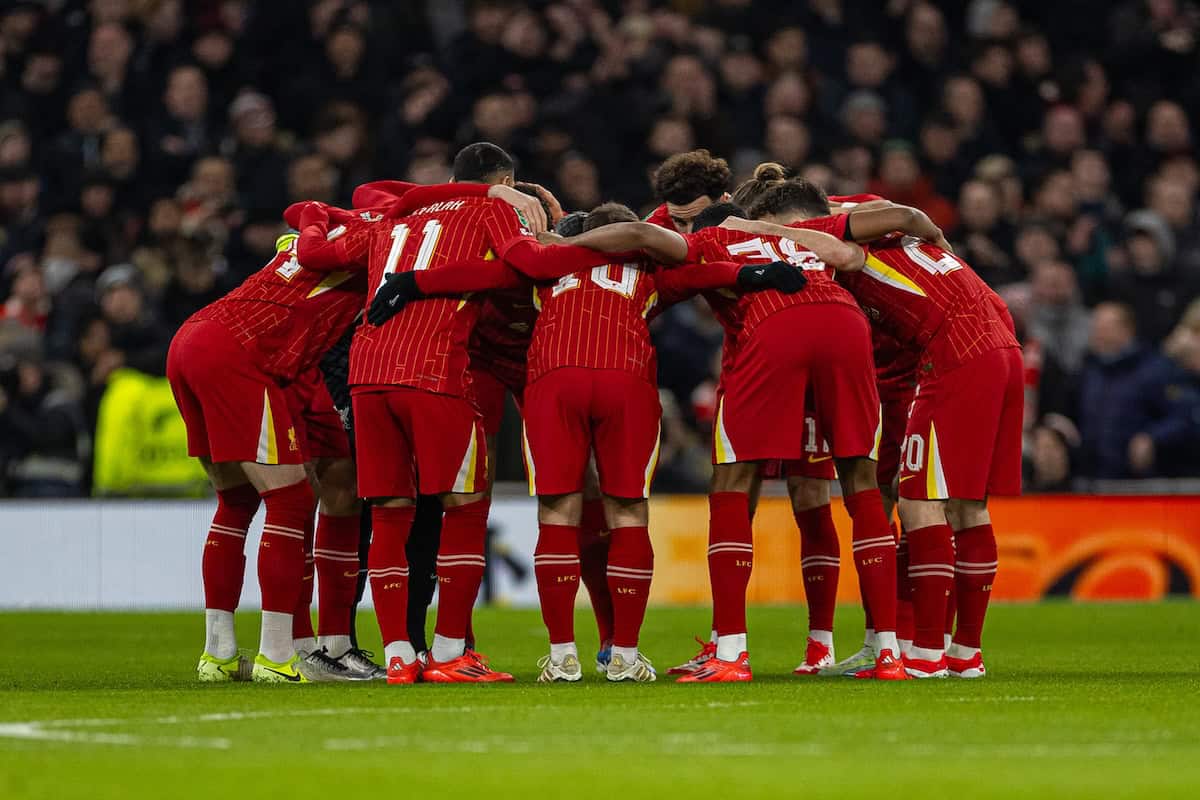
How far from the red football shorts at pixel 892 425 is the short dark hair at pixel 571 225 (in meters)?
1.72

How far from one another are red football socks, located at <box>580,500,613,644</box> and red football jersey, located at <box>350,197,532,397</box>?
122 cm

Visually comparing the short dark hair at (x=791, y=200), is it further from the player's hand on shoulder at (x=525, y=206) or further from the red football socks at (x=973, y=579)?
the red football socks at (x=973, y=579)

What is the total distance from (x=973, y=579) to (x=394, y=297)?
2.89 meters

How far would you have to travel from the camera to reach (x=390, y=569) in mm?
8508

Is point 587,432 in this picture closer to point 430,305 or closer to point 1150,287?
point 430,305

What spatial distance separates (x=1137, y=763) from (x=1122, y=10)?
16.8 m

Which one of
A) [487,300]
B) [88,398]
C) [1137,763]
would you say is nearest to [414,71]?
[88,398]

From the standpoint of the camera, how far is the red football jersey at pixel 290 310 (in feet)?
30.0

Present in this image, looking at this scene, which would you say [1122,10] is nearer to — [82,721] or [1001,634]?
[1001,634]

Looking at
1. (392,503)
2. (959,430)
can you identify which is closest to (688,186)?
(959,430)

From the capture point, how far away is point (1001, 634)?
41.4ft

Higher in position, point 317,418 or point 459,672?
point 317,418

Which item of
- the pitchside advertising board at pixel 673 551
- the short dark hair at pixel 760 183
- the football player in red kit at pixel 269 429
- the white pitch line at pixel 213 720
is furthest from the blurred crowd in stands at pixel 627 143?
the white pitch line at pixel 213 720

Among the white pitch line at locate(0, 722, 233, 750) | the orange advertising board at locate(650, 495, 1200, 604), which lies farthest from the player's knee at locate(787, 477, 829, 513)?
the orange advertising board at locate(650, 495, 1200, 604)
